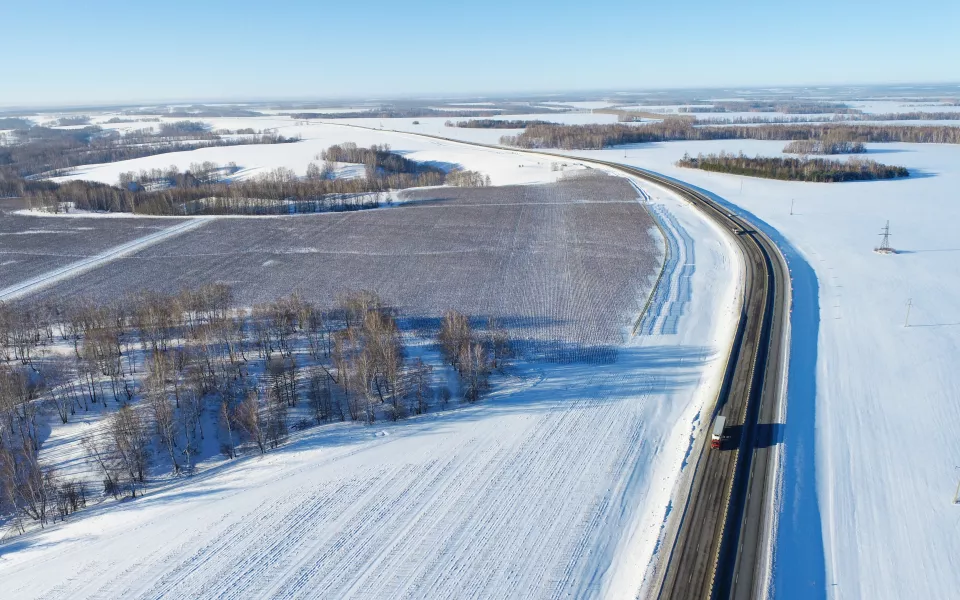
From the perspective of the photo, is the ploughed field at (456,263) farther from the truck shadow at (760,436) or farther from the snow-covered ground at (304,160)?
the snow-covered ground at (304,160)

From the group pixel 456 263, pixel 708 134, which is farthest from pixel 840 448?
pixel 708 134

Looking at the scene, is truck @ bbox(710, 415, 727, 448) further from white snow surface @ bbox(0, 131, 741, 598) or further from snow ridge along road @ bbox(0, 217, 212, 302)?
snow ridge along road @ bbox(0, 217, 212, 302)

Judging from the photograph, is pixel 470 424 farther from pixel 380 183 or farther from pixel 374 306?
pixel 380 183

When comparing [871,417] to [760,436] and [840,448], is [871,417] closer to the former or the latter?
[840,448]

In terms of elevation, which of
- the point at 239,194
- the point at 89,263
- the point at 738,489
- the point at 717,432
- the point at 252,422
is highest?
the point at 239,194

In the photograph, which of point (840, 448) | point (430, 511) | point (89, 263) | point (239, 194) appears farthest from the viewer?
point (239, 194)

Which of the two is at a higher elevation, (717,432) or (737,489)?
(717,432)

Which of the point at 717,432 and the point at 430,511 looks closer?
the point at 430,511

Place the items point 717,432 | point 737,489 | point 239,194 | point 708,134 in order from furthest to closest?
point 708,134, point 239,194, point 717,432, point 737,489
